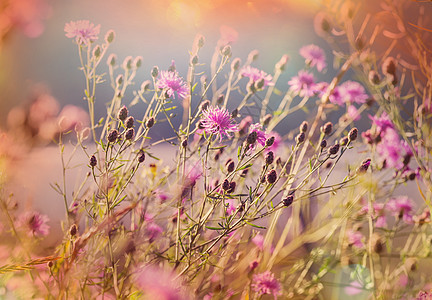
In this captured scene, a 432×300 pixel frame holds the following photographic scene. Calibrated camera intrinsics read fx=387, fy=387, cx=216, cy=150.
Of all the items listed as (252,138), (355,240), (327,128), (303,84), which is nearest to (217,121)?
(252,138)

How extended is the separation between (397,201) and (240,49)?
1.32 feet

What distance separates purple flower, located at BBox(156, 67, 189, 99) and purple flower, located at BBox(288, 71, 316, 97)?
8.8 inches

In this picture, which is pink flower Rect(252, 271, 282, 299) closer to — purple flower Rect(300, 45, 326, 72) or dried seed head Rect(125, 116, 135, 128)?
dried seed head Rect(125, 116, 135, 128)

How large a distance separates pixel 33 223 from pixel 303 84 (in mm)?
462

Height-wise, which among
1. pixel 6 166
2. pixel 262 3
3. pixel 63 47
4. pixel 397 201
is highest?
pixel 262 3

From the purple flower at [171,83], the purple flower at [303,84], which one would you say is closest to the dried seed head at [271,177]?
the purple flower at [171,83]

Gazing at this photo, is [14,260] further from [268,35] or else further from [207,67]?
[268,35]

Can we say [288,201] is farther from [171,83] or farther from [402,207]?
[402,207]

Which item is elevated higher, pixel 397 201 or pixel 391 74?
pixel 391 74

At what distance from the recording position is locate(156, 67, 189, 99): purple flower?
475 millimetres

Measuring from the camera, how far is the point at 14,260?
50cm

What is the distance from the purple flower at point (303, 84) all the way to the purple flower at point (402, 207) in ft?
0.85

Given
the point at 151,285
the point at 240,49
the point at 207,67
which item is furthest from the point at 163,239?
the point at 240,49

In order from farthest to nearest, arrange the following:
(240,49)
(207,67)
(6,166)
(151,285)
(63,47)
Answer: (63,47) < (240,49) < (207,67) < (6,166) < (151,285)
